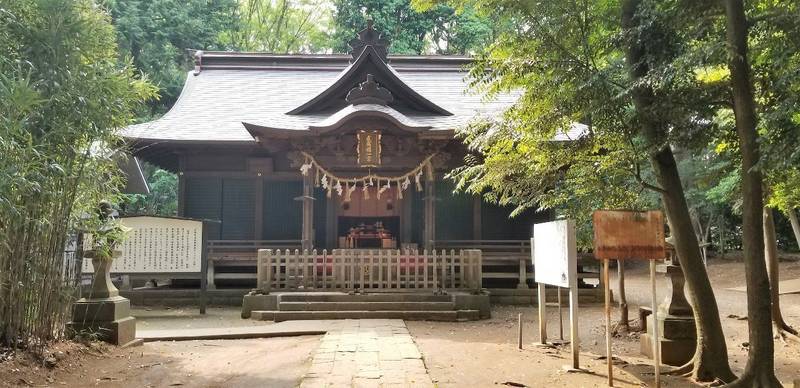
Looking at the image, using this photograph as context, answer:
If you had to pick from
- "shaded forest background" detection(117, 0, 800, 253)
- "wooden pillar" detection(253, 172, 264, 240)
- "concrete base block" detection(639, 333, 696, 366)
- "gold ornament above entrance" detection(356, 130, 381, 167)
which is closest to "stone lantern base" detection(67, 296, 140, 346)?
"gold ornament above entrance" detection(356, 130, 381, 167)

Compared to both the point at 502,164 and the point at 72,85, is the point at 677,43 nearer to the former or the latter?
the point at 502,164

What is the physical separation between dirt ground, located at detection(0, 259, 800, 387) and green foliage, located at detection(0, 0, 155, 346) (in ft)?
1.97

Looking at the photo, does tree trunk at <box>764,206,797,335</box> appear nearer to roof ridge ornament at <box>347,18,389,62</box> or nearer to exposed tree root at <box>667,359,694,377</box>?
exposed tree root at <box>667,359,694,377</box>

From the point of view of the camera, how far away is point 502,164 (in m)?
6.77

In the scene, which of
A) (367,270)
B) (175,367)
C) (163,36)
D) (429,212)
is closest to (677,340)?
(175,367)

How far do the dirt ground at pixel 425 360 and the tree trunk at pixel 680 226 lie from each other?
41cm

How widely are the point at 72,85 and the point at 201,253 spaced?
5245 mm

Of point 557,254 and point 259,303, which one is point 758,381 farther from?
point 259,303

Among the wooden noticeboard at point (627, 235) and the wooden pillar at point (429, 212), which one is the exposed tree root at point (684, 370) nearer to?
the wooden noticeboard at point (627, 235)

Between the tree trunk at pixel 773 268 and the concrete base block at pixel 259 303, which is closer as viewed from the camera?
the tree trunk at pixel 773 268

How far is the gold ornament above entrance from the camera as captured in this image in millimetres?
11789

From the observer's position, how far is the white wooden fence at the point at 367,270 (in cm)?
A: 1051

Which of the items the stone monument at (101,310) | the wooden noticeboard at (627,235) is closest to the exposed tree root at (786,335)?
the wooden noticeboard at (627,235)

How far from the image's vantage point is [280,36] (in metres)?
31.0
